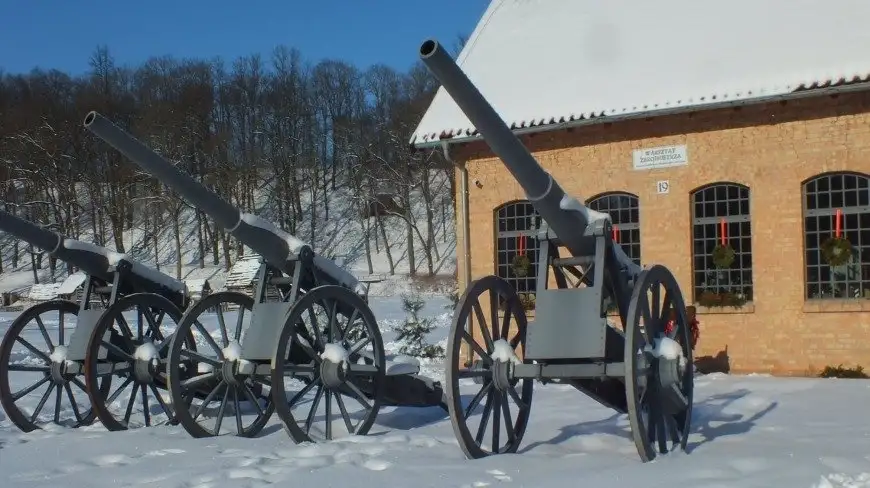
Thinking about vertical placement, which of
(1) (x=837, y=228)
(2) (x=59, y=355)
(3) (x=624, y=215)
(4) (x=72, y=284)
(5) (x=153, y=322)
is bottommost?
(2) (x=59, y=355)

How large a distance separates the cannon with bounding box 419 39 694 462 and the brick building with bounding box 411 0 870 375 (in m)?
5.28

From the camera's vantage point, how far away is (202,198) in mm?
8523

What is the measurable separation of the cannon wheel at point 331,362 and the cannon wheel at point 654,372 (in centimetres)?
257

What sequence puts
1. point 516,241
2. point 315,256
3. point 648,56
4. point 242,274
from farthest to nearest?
1. point 242,274
2. point 516,241
3. point 648,56
4. point 315,256

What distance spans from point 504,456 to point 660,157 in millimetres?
6885

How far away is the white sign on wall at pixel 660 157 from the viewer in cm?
1266

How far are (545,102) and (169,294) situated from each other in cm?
598

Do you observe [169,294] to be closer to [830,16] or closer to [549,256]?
[549,256]

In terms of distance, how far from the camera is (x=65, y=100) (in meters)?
48.2

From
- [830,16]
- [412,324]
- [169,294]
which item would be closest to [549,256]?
[169,294]

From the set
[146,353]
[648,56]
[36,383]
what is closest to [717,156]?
[648,56]

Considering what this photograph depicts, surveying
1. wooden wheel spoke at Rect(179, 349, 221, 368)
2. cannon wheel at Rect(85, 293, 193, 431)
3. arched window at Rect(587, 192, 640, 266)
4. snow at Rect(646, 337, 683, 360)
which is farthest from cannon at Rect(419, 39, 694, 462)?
arched window at Rect(587, 192, 640, 266)

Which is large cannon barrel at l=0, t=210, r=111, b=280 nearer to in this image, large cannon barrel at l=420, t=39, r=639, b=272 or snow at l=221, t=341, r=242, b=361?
snow at l=221, t=341, r=242, b=361

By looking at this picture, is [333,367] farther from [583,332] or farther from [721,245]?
[721,245]
